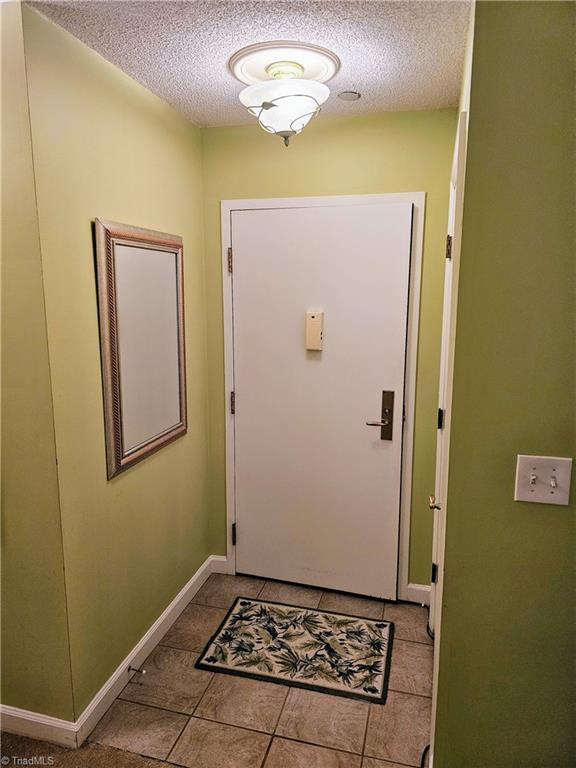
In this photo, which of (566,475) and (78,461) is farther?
(78,461)

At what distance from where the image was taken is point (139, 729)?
1.92m

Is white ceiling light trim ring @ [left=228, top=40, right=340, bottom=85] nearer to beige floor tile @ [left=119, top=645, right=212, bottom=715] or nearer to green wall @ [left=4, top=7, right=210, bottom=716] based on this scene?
green wall @ [left=4, top=7, right=210, bottom=716]

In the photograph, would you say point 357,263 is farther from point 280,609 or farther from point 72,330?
point 280,609

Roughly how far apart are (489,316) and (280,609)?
199 centimetres

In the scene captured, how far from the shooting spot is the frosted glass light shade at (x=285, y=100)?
5.76ft

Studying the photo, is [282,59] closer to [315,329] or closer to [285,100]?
[285,100]

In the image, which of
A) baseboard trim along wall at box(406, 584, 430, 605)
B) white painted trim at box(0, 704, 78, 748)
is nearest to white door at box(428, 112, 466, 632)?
baseboard trim along wall at box(406, 584, 430, 605)

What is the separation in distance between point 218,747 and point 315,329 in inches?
69.9

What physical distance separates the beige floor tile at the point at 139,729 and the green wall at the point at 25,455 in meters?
0.19

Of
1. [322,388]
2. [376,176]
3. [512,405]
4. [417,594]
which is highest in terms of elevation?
[376,176]

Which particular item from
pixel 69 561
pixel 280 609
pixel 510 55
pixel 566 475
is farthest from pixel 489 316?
pixel 280 609

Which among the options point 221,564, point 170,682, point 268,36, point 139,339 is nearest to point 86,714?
point 170,682

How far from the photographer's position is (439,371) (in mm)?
2443

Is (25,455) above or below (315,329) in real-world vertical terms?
below
